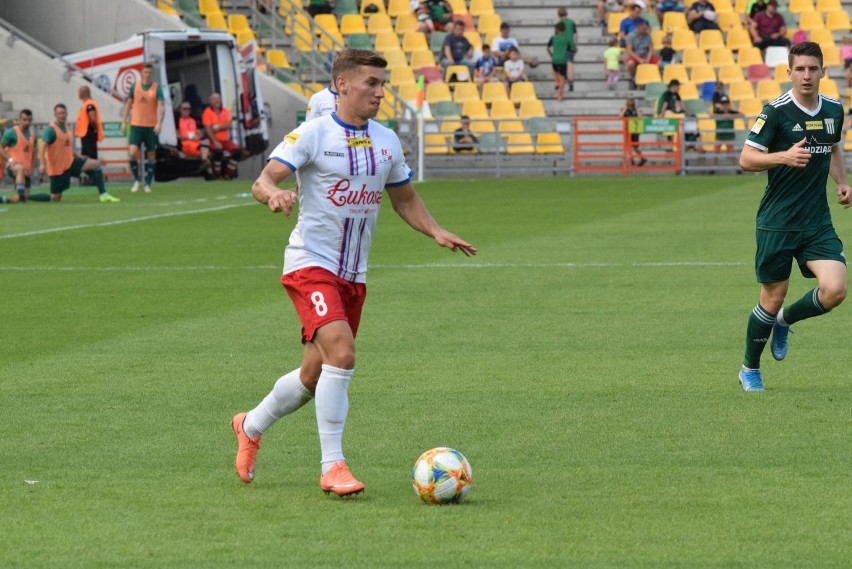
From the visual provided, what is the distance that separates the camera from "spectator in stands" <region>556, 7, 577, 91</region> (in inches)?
1587

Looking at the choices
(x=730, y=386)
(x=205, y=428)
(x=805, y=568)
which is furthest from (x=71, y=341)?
(x=805, y=568)

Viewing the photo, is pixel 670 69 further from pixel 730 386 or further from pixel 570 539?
pixel 570 539

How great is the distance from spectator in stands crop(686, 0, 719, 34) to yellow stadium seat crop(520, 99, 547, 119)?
16.8 ft

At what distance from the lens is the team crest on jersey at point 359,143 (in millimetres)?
6926

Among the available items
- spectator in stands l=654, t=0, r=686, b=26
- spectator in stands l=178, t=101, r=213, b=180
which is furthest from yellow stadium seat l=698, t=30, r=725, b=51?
spectator in stands l=178, t=101, r=213, b=180

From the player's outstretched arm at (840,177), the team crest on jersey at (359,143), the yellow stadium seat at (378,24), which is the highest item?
the team crest on jersey at (359,143)

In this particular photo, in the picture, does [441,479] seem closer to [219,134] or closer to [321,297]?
[321,297]

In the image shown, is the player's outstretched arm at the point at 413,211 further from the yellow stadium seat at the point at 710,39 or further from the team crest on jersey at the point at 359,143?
the yellow stadium seat at the point at 710,39

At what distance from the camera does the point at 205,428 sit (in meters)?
8.18

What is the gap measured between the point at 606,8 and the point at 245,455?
Answer: 122 ft

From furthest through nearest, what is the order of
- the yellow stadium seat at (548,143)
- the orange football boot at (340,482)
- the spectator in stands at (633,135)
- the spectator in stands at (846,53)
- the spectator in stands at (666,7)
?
the spectator in stands at (666,7)
the spectator in stands at (846,53)
the yellow stadium seat at (548,143)
the spectator in stands at (633,135)
the orange football boot at (340,482)

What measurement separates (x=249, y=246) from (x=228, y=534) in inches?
530

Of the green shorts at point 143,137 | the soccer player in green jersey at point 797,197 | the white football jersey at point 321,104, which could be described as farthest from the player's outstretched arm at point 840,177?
the green shorts at point 143,137

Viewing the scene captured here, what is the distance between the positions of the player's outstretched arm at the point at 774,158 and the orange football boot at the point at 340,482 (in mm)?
3343
